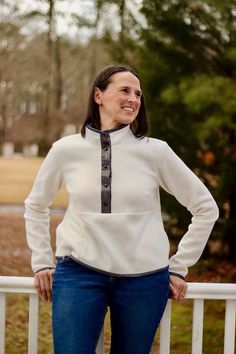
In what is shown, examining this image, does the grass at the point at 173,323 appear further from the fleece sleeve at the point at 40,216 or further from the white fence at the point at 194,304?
the fleece sleeve at the point at 40,216

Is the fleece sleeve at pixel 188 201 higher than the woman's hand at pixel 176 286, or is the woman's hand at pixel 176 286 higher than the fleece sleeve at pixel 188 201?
the fleece sleeve at pixel 188 201

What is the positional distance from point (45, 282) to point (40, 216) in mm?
196

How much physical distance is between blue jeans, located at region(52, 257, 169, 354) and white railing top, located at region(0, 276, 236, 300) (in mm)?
204

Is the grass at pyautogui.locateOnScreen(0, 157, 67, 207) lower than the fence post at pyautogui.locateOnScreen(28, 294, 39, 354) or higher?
lower

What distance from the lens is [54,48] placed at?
17641 mm

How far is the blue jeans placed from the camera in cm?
151

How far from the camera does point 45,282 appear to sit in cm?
165

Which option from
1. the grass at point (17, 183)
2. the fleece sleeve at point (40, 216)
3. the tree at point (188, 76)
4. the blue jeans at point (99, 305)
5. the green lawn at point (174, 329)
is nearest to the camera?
the blue jeans at point (99, 305)

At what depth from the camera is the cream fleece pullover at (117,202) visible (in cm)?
152

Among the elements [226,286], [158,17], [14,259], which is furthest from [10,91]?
[226,286]

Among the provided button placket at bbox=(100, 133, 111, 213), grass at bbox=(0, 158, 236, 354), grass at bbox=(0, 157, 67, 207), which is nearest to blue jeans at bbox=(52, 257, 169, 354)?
button placket at bbox=(100, 133, 111, 213)

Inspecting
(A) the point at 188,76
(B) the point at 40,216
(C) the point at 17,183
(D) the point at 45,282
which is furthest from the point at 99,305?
(C) the point at 17,183

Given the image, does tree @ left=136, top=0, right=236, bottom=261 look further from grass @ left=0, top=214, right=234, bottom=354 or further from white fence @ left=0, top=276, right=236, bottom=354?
white fence @ left=0, top=276, right=236, bottom=354

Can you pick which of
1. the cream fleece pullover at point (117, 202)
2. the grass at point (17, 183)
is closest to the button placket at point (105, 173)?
the cream fleece pullover at point (117, 202)
